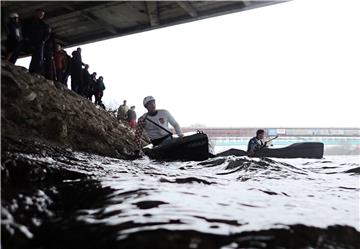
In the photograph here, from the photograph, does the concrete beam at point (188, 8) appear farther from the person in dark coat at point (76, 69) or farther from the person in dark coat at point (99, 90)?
the person in dark coat at point (99, 90)

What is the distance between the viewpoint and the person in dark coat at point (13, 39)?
7.50 m

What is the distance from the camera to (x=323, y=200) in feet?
12.5

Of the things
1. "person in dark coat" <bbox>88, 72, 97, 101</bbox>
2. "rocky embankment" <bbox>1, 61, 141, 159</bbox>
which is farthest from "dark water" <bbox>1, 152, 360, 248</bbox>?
"person in dark coat" <bbox>88, 72, 97, 101</bbox>

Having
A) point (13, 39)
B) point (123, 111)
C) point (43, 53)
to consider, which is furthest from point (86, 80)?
point (123, 111)

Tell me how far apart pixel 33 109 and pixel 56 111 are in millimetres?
964

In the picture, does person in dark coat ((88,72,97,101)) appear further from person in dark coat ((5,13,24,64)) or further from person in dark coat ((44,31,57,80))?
person in dark coat ((5,13,24,64))


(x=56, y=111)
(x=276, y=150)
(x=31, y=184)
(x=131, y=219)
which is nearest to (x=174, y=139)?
(x=56, y=111)

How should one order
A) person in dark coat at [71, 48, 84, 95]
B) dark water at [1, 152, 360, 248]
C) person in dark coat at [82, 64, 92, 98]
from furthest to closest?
person in dark coat at [82, 64, 92, 98]
person in dark coat at [71, 48, 84, 95]
dark water at [1, 152, 360, 248]

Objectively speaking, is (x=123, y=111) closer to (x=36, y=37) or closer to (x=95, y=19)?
(x=95, y=19)

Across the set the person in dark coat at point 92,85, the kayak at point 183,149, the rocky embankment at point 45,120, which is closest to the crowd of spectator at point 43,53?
the person in dark coat at point 92,85

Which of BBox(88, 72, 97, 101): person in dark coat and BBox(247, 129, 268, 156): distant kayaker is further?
BBox(88, 72, 97, 101): person in dark coat

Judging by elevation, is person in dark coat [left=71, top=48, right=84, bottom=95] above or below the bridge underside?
below

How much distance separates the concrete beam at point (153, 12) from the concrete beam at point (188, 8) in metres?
0.78

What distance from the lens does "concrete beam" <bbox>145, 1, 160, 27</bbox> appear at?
11586 millimetres
